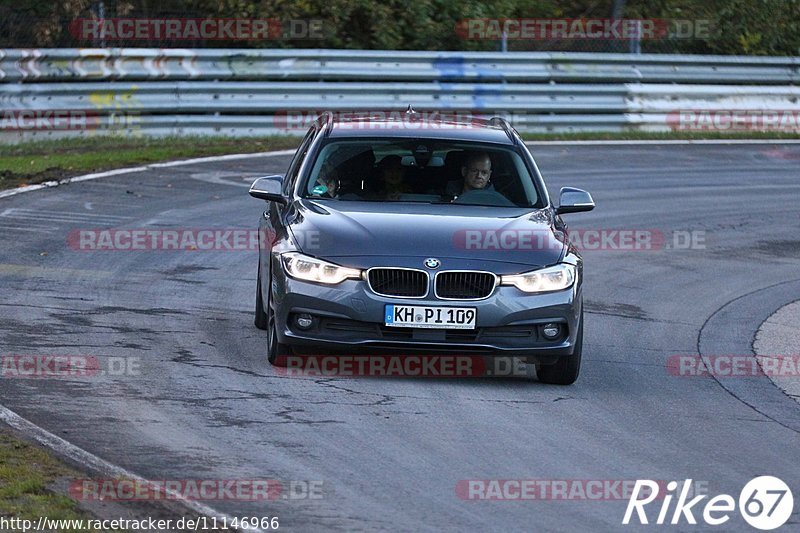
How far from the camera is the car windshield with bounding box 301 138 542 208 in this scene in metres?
10.1

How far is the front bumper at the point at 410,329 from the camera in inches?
347

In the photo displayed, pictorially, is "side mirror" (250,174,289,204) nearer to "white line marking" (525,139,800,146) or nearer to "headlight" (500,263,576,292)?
"headlight" (500,263,576,292)

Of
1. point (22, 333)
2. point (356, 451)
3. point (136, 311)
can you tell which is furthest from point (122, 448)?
point (136, 311)

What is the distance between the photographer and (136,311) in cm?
1115

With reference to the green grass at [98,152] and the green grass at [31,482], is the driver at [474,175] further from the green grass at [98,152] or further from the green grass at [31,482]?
the green grass at [98,152]

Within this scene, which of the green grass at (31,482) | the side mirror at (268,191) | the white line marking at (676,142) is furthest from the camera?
the white line marking at (676,142)

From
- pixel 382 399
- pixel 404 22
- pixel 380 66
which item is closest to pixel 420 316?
pixel 382 399

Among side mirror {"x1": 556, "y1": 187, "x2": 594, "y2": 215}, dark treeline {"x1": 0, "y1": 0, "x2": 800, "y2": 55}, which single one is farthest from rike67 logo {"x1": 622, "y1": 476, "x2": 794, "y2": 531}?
dark treeline {"x1": 0, "y1": 0, "x2": 800, "y2": 55}

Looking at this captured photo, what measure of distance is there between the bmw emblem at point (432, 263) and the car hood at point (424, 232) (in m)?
0.05

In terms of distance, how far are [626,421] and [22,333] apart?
13.9 ft

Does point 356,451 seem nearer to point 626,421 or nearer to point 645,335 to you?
point 626,421

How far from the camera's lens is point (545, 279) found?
355 inches

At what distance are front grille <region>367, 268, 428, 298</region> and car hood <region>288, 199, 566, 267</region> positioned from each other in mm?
104

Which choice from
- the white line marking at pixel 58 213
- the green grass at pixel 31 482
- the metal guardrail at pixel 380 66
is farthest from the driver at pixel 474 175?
the metal guardrail at pixel 380 66
